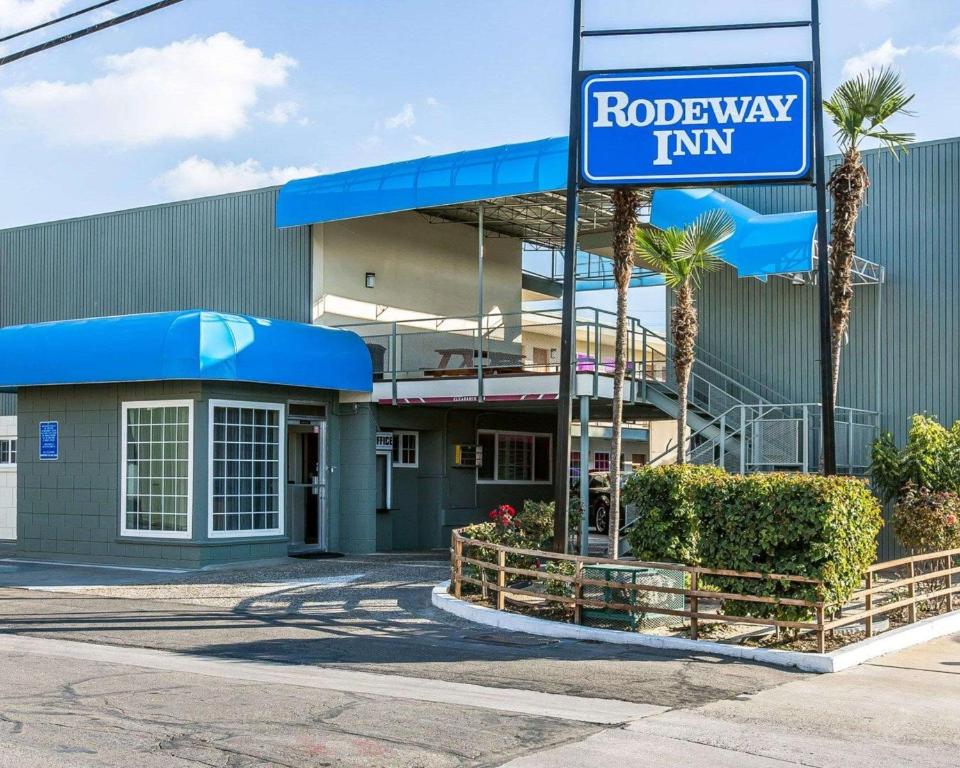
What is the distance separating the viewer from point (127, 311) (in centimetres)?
2684

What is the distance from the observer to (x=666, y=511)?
13703 mm

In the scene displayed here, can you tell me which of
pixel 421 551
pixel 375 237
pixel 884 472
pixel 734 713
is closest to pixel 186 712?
pixel 734 713

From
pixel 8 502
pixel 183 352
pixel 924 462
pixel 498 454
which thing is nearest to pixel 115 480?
pixel 183 352

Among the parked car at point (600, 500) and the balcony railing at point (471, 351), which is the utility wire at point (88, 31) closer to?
the balcony railing at point (471, 351)

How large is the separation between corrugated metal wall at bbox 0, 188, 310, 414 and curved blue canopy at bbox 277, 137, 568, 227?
1.08 metres

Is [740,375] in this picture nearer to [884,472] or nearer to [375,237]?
[884,472]

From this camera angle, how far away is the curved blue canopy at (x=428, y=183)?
19.9 metres

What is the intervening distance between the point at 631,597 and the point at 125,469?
1053cm

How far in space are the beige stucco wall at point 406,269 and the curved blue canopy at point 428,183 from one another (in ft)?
3.25

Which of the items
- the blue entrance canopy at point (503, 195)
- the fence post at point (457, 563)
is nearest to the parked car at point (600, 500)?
the blue entrance canopy at point (503, 195)

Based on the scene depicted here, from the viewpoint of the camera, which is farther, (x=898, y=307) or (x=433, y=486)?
(x=433, y=486)

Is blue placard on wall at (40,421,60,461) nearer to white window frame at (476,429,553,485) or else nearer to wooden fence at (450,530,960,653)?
white window frame at (476,429,553,485)

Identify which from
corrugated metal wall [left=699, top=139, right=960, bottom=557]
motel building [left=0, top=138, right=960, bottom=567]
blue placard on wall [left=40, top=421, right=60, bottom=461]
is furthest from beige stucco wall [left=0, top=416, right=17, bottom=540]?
corrugated metal wall [left=699, top=139, right=960, bottom=557]

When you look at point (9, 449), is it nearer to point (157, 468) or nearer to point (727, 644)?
point (157, 468)
